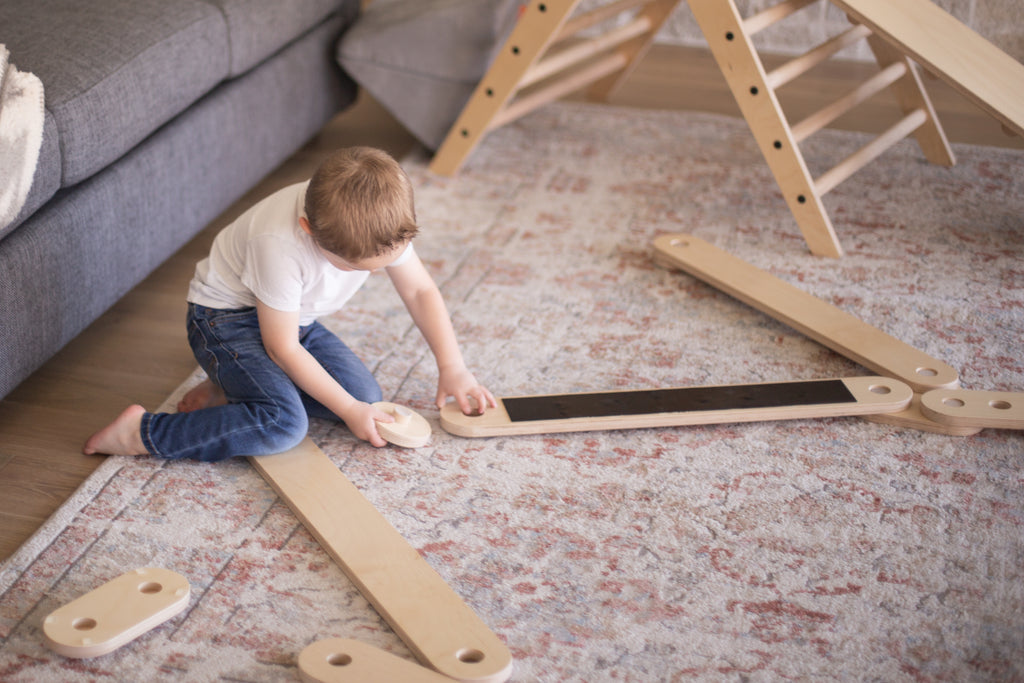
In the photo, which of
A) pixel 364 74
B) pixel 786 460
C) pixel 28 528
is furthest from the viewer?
pixel 364 74

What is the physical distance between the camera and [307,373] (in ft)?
4.13

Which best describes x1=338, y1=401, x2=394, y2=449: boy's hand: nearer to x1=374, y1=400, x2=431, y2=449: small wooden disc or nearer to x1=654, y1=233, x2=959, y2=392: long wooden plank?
x1=374, y1=400, x2=431, y2=449: small wooden disc

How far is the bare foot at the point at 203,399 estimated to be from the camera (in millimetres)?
1388

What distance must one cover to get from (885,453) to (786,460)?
14 centimetres

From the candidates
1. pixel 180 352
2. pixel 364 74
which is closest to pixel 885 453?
pixel 180 352

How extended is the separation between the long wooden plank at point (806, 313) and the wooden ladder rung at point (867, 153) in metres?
0.24

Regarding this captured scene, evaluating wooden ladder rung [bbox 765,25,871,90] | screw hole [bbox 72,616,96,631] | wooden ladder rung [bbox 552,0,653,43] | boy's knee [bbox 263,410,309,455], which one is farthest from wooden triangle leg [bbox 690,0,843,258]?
screw hole [bbox 72,616,96,631]

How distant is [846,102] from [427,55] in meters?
0.90

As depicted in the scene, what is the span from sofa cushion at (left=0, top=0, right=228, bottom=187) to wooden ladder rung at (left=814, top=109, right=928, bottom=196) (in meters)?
1.15

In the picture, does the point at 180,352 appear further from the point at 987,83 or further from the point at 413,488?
the point at 987,83

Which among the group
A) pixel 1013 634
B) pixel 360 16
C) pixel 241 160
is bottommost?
pixel 1013 634

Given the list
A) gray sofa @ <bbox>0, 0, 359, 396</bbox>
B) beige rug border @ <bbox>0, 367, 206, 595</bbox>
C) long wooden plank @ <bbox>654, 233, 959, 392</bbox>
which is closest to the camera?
beige rug border @ <bbox>0, 367, 206, 595</bbox>

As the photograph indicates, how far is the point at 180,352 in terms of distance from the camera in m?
1.54

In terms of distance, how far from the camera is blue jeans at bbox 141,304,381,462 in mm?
1255
